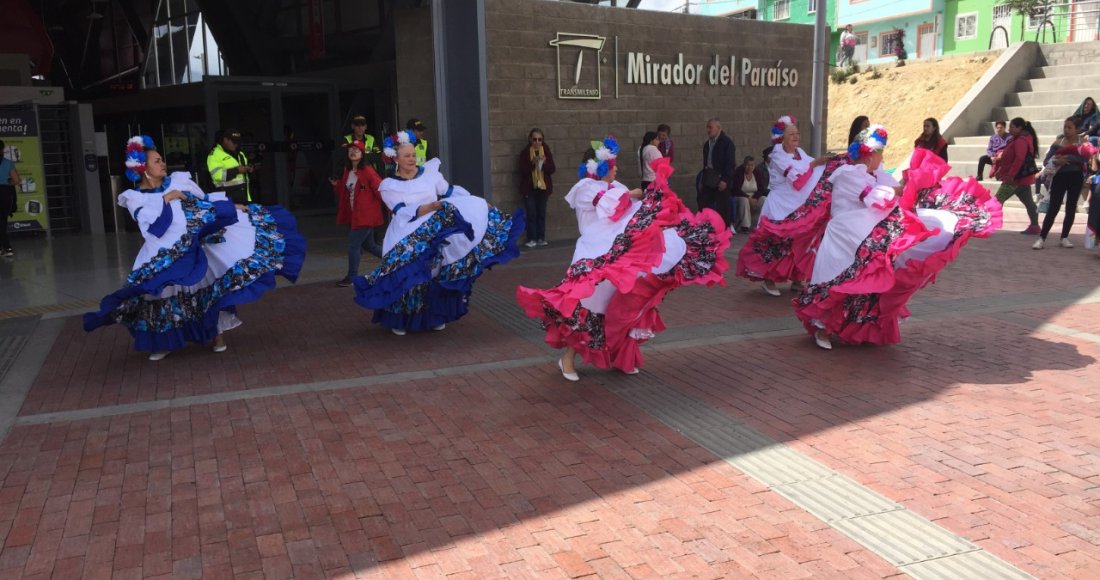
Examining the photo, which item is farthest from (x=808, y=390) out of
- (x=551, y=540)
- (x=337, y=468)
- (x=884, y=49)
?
(x=884, y=49)

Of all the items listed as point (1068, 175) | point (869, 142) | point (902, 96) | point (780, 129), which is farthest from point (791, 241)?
point (902, 96)

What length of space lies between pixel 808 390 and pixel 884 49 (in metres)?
44.0

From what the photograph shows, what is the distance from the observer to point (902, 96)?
91.0 ft

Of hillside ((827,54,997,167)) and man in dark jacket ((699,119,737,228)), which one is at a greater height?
hillside ((827,54,997,167))

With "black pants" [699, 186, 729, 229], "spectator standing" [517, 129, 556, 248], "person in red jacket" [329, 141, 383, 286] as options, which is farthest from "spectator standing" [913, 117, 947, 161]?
"person in red jacket" [329, 141, 383, 286]

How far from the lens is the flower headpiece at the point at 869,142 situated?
6.73 m

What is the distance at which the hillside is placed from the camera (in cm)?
2591

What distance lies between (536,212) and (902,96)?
61.6 ft

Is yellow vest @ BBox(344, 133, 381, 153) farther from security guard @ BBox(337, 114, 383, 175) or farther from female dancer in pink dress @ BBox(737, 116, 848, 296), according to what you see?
female dancer in pink dress @ BBox(737, 116, 848, 296)

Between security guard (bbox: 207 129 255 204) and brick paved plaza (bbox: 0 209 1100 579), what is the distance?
210 cm

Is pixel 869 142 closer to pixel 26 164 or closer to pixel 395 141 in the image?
pixel 395 141

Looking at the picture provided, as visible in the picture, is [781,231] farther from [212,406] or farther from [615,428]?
[212,406]

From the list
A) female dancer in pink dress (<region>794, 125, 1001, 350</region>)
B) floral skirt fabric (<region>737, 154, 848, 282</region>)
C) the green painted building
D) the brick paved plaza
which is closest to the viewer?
the brick paved plaza

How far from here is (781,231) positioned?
8469 mm
